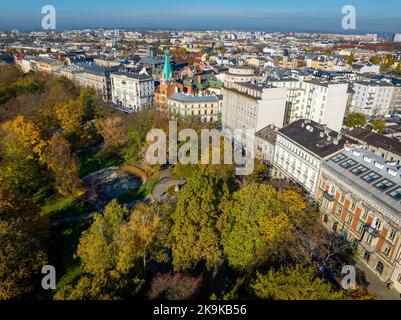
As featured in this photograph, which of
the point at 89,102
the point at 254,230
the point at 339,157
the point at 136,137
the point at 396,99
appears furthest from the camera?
the point at 396,99

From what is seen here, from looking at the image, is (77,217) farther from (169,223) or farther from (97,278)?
(97,278)

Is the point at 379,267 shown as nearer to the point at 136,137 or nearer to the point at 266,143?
the point at 266,143

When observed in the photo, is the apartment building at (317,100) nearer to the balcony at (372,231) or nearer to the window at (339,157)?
the window at (339,157)

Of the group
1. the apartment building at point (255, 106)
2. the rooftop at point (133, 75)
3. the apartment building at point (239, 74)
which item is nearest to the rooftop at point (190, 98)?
the apartment building at point (255, 106)

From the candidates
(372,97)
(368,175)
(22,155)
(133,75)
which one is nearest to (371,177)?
(368,175)
